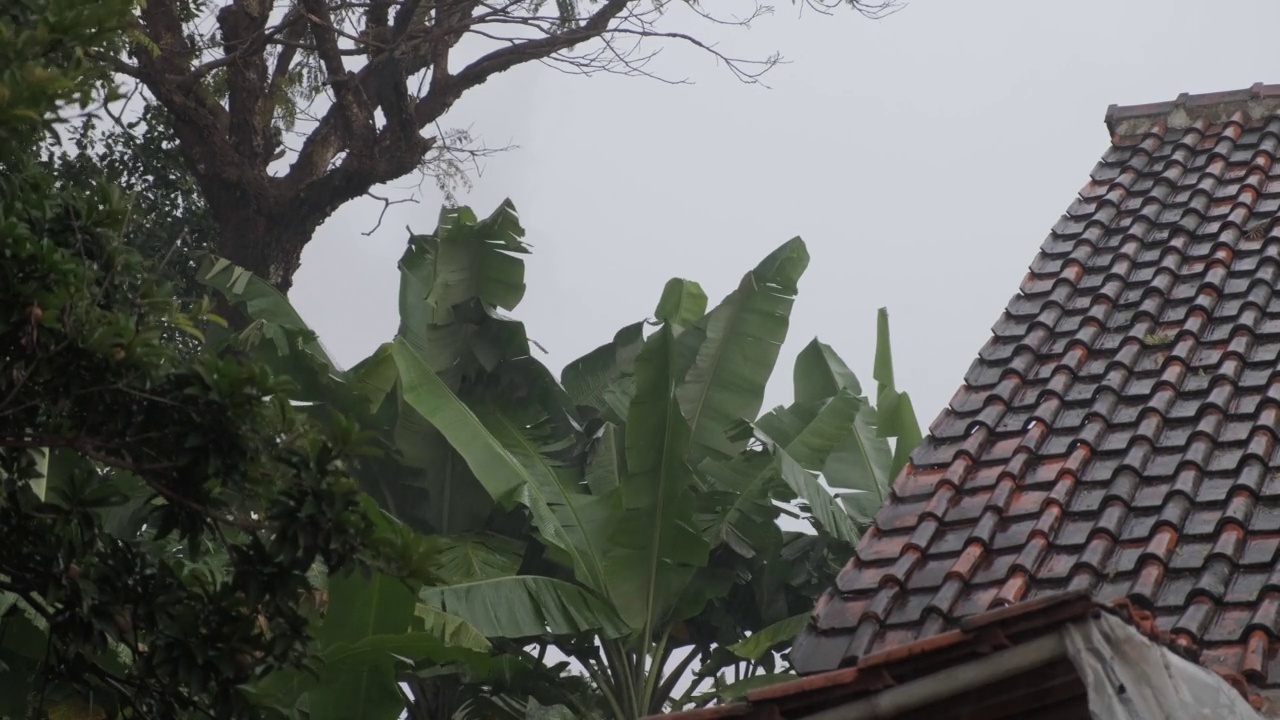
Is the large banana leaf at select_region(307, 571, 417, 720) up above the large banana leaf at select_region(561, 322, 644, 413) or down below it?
below

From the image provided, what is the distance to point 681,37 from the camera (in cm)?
1237

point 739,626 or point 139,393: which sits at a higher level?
point 739,626

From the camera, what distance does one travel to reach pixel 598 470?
9.62 meters

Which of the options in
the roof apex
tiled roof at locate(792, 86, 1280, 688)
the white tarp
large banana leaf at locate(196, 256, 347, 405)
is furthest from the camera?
large banana leaf at locate(196, 256, 347, 405)

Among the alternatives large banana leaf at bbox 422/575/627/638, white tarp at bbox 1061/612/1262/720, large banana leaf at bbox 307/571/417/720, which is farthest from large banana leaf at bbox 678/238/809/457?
white tarp at bbox 1061/612/1262/720

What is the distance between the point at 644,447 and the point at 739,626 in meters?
3.09

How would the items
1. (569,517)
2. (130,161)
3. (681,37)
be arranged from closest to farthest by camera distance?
1. (569,517)
2. (681,37)
3. (130,161)

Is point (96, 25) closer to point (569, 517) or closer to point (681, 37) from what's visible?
point (569, 517)

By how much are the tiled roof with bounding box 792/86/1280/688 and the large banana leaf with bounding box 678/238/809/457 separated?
241 cm

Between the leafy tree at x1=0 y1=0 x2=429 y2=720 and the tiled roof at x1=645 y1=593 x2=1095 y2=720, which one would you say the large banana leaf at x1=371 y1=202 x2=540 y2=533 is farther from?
the tiled roof at x1=645 y1=593 x2=1095 y2=720

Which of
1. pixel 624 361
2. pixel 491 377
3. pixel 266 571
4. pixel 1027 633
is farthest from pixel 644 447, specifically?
pixel 1027 633

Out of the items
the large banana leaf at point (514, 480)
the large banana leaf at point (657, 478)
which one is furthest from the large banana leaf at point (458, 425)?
the large banana leaf at point (657, 478)

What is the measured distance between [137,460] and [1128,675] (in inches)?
119

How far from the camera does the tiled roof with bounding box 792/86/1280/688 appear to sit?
15.5ft
